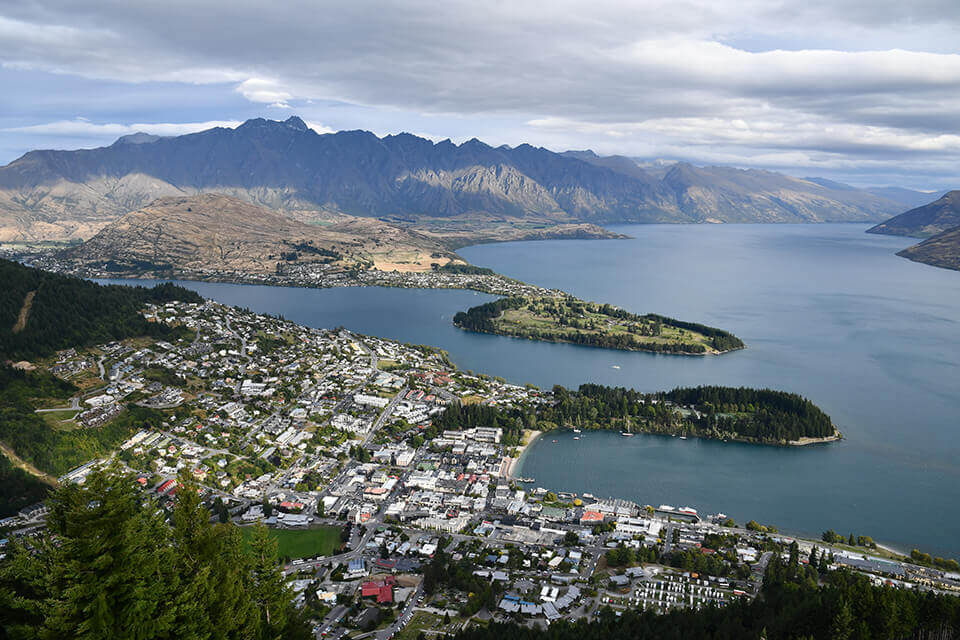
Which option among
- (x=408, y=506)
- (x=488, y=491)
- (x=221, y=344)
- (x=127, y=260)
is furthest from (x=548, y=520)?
(x=127, y=260)

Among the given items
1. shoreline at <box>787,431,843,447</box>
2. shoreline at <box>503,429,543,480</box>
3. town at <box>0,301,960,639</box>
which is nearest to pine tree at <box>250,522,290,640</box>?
town at <box>0,301,960,639</box>

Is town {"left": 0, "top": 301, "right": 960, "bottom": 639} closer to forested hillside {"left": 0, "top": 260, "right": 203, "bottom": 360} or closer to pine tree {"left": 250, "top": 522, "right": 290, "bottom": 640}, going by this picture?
forested hillside {"left": 0, "top": 260, "right": 203, "bottom": 360}

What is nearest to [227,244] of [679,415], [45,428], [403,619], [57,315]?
[57,315]

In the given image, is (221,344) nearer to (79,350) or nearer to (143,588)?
(79,350)

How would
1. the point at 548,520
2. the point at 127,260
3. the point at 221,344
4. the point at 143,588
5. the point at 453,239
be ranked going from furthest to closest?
the point at 453,239
the point at 127,260
the point at 221,344
the point at 548,520
the point at 143,588

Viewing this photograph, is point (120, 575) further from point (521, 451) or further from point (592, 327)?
point (592, 327)

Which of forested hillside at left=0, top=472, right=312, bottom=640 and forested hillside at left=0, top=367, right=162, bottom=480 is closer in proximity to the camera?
forested hillside at left=0, top=472, right=312, bottom=640

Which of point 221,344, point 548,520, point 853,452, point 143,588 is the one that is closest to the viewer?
point 143,588
